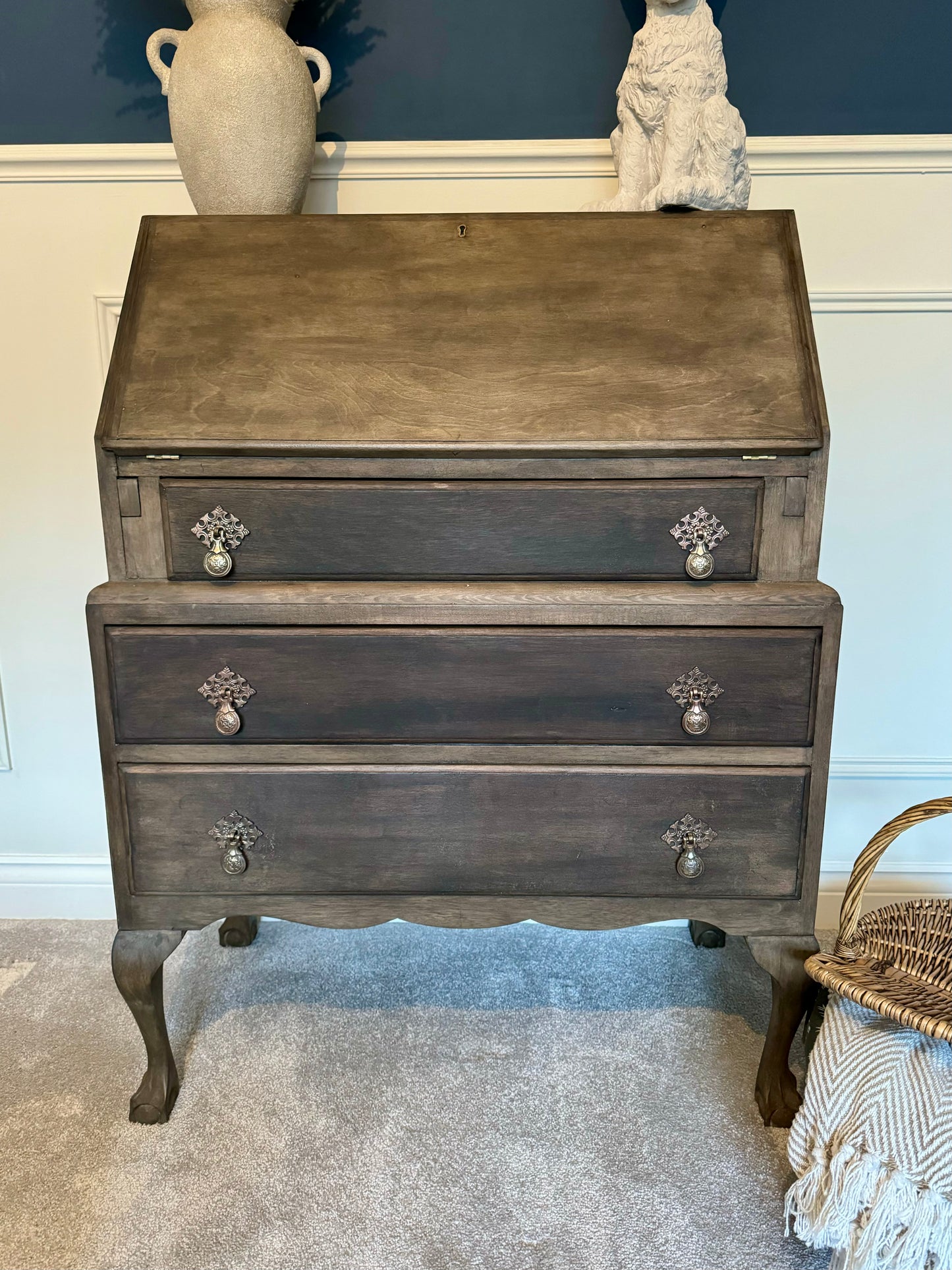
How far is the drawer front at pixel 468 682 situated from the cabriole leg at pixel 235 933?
0.82m

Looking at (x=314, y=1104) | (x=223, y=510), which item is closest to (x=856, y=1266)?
(x=314, y=1104)

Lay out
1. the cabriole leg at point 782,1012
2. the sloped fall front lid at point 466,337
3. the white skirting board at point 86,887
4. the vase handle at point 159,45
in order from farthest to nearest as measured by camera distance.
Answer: the white skirting board at point 86,887 < the vase handle at point 159,45 < the cabriole leg at point 782,1012 < the sloped fall front lid at point 466,337

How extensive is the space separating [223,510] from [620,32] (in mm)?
1321

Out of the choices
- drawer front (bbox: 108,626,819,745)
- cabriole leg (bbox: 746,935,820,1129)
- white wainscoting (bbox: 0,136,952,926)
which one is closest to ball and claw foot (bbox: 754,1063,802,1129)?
cabriole leg (bbox: 746,935,820,1129)

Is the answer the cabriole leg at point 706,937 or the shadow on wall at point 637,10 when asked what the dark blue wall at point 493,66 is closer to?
the shadow on wall at point 637,10

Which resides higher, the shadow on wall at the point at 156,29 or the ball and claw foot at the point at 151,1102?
the shadow on wall at the point at 156,29

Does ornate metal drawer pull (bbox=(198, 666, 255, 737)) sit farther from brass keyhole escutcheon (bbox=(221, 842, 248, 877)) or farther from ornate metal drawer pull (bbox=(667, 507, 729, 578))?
ornate metal drawer pull (bbox=(667, 507, 729, 578))

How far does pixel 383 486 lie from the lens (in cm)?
135

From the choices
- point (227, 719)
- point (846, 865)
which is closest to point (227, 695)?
point (227, 719)

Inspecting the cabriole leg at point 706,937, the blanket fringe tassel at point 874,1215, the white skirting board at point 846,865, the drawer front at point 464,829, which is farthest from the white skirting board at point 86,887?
the blanket fringe tassel at point 874,1215

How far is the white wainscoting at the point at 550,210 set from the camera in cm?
189

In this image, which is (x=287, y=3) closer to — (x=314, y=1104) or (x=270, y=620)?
(x=270, y=620)

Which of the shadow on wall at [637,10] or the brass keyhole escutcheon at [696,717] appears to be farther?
the shadow on wall at [637,10]

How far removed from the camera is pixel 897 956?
4.61ft
